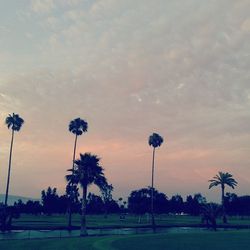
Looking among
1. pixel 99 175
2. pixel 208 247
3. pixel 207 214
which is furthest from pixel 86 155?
pixel 207 214

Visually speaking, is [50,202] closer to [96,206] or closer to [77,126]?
[96,206]

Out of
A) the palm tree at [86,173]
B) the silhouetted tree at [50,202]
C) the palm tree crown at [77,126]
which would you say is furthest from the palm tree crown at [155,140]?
the silhouetted tree at [50,202]

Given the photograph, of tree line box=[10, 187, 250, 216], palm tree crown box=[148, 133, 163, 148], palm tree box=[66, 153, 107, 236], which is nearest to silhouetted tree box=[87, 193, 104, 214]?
tree line box=[10, 187, 250, 216]

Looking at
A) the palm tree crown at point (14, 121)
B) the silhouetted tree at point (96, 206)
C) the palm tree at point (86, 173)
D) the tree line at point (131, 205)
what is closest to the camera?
the palm tree at point (86, 173)

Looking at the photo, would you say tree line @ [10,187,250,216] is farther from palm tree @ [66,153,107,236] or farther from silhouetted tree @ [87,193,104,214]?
palm tree @ [66,153,107,236]

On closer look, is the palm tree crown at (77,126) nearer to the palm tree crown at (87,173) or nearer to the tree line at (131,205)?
the palm tree crown at (87,173)

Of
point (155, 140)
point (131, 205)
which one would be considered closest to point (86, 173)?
point (155, 140)

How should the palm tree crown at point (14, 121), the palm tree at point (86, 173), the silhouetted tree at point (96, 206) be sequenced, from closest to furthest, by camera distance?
1. the palm tree at point (86, 173)
2. the palm tree crown at point (14, 121)
3. the silhouetted tree at point (96, 206)

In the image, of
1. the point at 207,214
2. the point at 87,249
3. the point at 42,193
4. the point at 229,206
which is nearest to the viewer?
the point at 87,249

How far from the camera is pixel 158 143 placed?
112625 millimetres

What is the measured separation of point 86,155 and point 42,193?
141802mm

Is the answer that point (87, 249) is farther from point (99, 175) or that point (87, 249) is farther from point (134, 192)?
point (134, 192)

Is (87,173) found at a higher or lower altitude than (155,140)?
lower

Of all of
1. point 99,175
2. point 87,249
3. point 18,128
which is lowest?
point 87,249
